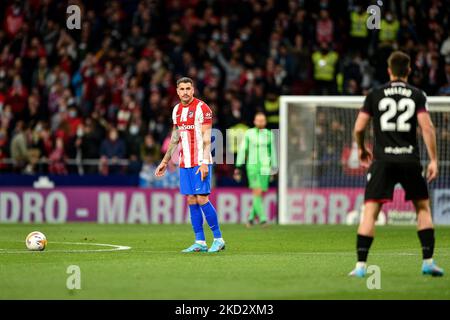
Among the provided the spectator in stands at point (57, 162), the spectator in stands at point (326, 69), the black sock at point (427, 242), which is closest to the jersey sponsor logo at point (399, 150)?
the black sock at point (427, 242)

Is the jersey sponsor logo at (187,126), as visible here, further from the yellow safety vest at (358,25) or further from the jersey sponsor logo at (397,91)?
the yellow safety vest at (358,25)

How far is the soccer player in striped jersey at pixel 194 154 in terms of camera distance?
14.3 metres

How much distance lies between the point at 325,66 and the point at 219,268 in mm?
15155

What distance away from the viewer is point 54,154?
85.8 feet

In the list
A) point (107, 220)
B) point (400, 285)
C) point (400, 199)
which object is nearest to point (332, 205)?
point (400, 199)

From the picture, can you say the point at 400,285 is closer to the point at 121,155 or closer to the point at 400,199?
the point at 400,199

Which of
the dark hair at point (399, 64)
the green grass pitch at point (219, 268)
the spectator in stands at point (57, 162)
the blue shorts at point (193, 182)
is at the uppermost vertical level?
the dark hair at point (399, 64)

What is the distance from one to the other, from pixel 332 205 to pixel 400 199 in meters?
1.49

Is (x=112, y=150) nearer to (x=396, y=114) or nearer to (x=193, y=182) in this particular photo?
(x=193, y=182)

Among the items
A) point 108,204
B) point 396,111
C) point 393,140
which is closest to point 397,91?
point 396,111

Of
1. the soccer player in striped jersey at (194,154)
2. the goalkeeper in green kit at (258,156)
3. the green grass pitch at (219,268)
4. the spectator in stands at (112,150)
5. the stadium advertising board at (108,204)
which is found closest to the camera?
the green grass pitch at (219,268)

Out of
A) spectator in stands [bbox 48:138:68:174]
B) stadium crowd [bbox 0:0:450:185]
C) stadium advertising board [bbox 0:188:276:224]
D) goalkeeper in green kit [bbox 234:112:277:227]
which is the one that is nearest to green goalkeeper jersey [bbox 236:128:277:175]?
goalkeeper in green kit [bbox 234:112:277:227]

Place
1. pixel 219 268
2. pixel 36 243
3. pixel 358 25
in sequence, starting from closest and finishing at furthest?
pixel 219 268, pixel 36 243, pixel 358 25

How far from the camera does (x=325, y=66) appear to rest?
2658 cm
